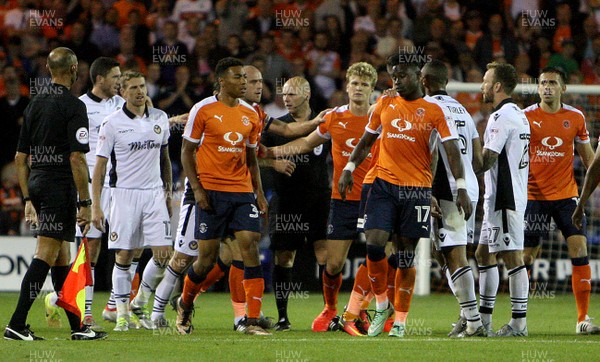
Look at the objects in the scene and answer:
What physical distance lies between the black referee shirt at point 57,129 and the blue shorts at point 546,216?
4348mm

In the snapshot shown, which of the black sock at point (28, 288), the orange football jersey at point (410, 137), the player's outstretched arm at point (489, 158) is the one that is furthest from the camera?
the player's outstretched arm at point (489, 158)

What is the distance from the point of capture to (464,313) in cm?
910

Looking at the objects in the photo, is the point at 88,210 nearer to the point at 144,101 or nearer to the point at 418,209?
the point at 144,101

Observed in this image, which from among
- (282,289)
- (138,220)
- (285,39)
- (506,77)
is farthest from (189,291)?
(285,39)

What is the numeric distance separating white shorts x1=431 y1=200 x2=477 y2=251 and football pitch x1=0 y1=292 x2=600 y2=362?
0.83 m

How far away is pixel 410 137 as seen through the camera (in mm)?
Result: 8828

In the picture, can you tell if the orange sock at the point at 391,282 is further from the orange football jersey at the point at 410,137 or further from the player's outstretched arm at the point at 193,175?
the player's outstretched arm at the point at 193,175

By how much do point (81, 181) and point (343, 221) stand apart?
2.92 m

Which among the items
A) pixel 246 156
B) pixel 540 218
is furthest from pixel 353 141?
pixel 540 218

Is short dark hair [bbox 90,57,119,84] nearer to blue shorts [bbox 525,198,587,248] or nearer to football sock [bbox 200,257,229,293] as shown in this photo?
football sock [bbox 200,257,229,293]

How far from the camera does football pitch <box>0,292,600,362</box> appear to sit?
7.52 meters

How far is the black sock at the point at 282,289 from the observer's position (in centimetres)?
1041

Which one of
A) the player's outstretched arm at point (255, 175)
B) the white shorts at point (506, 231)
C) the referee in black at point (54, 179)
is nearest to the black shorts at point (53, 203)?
the referee in black at point (54, 179)

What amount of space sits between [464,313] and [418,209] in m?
1.05
